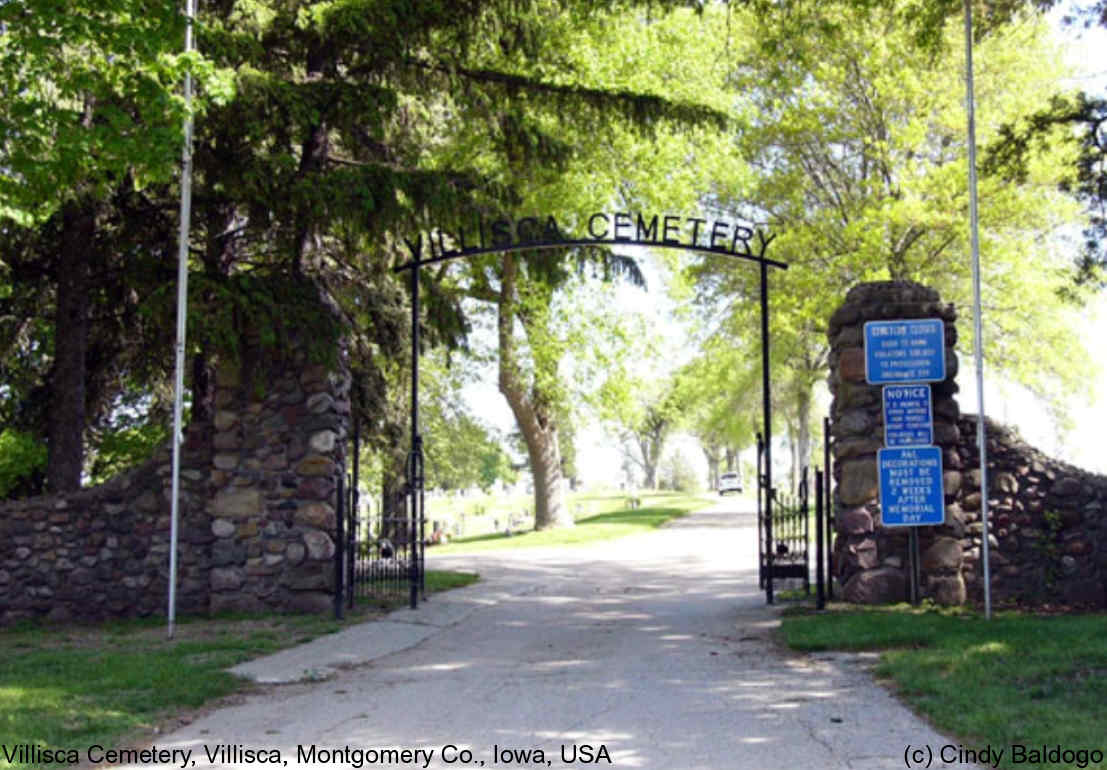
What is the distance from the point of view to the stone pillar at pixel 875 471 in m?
12.4

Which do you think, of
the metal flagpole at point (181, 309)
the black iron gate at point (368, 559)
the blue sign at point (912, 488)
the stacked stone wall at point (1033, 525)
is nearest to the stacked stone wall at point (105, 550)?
the black iron gate at point (368, 559)

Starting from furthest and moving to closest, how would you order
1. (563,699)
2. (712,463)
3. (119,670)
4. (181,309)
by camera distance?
(712,463) → (181,309) → (119,670) → (563,699)

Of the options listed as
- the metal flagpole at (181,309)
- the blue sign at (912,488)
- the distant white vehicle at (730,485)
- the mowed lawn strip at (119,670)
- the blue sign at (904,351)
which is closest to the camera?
the mowed lawn strip at (119,670)

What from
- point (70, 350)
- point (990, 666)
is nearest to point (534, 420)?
point (70, 350)

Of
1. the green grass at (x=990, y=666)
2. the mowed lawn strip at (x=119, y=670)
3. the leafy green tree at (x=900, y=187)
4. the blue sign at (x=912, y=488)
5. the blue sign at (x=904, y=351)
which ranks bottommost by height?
the mowed lawn strip at (x=119, y=670)

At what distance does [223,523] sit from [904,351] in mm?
7966

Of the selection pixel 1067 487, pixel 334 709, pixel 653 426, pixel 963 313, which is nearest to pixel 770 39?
pixel 1067 487

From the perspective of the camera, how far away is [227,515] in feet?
43.5

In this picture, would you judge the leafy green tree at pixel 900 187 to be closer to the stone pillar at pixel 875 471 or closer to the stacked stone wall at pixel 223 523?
the stone pillar at pixel 875 471

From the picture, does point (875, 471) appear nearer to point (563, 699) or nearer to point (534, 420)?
point (563, 699)

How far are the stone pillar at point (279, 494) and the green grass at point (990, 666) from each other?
5.43m

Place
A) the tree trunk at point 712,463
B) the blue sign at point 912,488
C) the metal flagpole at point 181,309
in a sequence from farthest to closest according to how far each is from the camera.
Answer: the tree trunk at point 712,463 < the blue sign at point 912,488 < the metal flagpole at point 181,309

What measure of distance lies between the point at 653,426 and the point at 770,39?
2361 inches

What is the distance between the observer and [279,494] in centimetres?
1323
